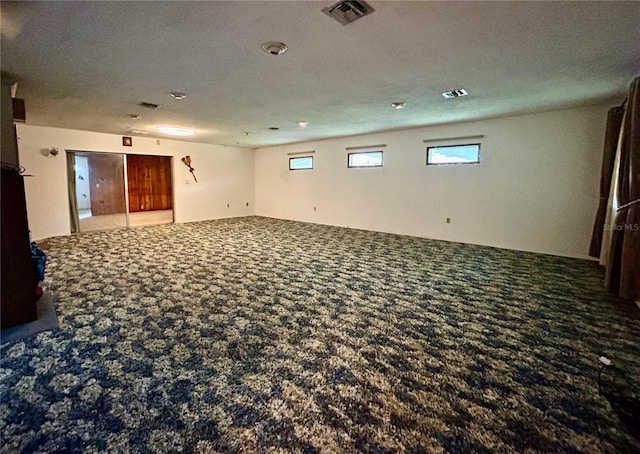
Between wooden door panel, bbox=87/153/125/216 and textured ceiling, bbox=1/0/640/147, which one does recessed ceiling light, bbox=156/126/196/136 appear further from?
wooden door panel, bbox=87/153/125/216

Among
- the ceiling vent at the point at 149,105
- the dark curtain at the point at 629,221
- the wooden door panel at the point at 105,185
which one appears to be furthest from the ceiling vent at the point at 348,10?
the wooden door panel at the point at 105,185

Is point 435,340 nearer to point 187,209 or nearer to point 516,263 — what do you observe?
point 516,263

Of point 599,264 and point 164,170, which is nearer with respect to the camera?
point 599,264

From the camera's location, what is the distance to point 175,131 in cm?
672

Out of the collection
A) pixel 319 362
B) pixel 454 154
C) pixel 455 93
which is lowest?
pixel 319 362

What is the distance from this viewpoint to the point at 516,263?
450 cm

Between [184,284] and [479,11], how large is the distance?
12.0 ft

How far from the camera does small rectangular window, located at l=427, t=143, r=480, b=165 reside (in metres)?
5.72

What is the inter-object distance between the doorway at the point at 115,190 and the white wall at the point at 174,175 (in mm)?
218

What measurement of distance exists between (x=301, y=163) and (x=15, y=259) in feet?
22.8

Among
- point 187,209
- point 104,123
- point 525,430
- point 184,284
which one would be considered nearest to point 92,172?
point 187,209

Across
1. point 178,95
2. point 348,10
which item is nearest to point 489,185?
point 348,10

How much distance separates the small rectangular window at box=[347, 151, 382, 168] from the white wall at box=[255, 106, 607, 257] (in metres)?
0.15

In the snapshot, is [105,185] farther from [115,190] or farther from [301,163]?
[301,163]
